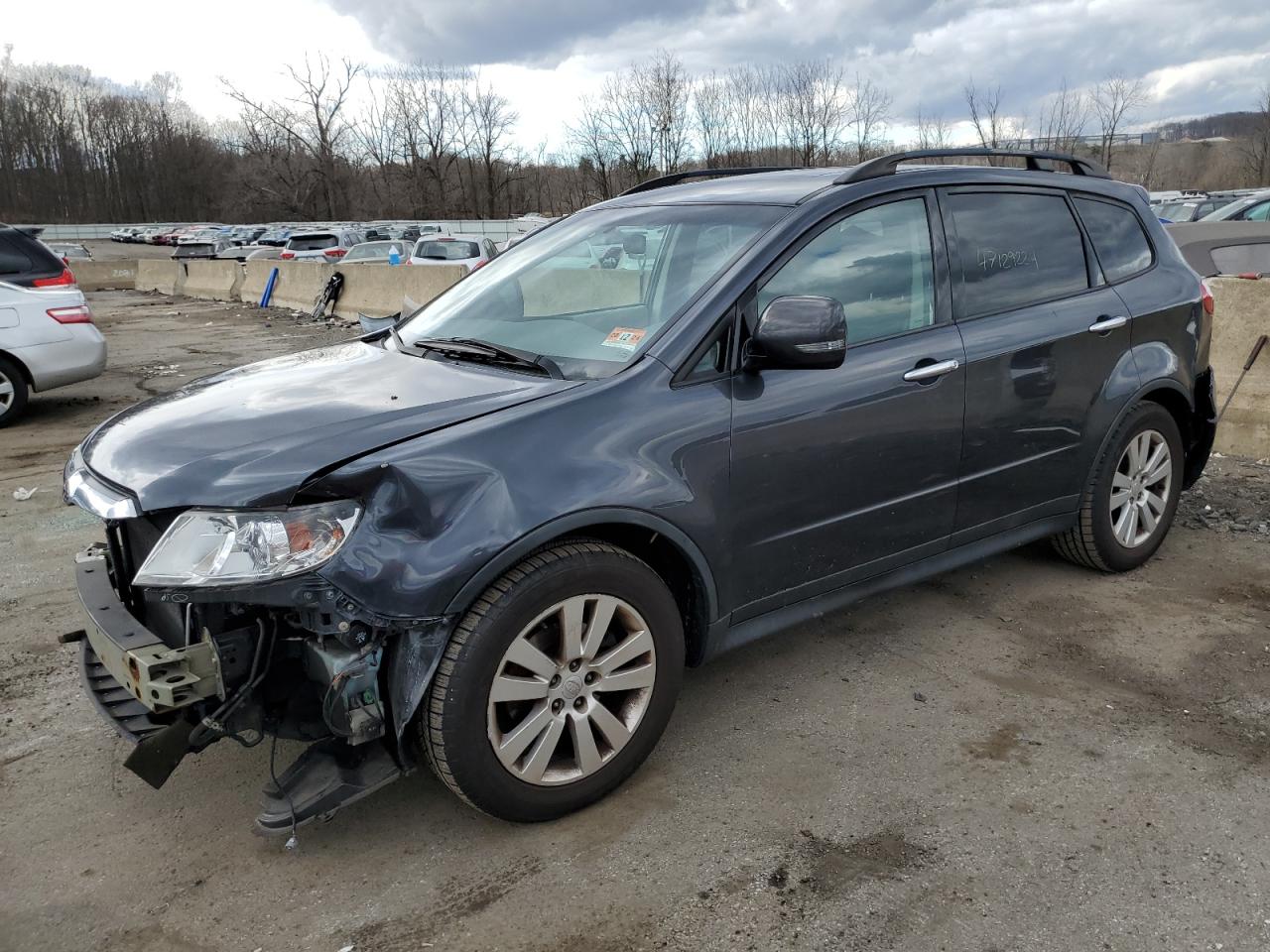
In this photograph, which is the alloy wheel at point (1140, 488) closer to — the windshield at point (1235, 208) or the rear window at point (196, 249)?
the windshield at point (1235, 208)

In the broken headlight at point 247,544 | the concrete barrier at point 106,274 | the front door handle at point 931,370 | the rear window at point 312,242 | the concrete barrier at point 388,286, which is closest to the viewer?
the broken headlight at point 247,544

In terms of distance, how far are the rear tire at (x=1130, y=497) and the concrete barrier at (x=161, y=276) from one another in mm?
27964

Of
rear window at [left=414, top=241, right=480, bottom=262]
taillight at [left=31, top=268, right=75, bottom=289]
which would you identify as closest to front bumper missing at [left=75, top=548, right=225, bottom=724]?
taillight at [left=31, top=268, right=75, bottom=289]

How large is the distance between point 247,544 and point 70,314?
25.9 ft

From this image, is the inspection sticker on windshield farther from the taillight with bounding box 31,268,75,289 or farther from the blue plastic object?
the blue plastic object

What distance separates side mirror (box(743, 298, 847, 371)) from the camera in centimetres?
293

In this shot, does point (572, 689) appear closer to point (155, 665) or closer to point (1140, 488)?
point (155, 665)

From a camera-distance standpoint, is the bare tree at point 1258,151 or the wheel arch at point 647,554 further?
the bare tree at point 1258,151

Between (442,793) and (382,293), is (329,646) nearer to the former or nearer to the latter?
(442,793)

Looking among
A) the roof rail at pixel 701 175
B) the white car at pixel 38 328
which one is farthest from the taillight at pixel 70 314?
the roof rail at pixel 701 175

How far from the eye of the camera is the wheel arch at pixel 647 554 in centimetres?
256

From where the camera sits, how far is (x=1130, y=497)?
14.9 ft

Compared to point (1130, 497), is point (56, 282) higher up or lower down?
higher up

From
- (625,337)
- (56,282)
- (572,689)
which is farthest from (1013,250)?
(56,282)
